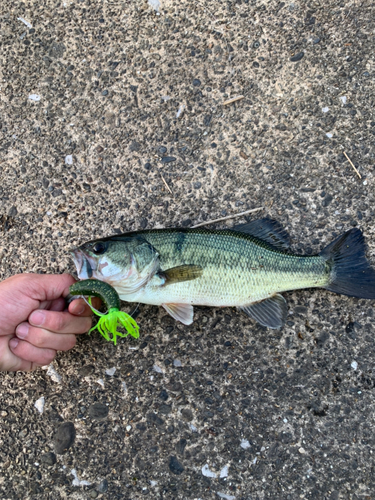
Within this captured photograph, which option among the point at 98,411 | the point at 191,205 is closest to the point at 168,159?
the point at 191,205

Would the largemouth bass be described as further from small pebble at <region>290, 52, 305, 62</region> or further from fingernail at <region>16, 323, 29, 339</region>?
small pebble at <region>290, 52, 305, 62</region>

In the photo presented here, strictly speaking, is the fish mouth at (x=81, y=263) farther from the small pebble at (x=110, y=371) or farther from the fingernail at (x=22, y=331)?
the small pebble at (x=110, y=371)

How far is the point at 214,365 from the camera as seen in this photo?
9.23ft

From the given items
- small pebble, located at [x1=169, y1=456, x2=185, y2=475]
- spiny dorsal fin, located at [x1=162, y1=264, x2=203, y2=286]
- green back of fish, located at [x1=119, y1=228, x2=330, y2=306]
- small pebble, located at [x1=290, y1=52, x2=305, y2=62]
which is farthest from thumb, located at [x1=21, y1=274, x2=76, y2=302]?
small pebble, located at [x1=290, y1=52, x2=305, y2=62]

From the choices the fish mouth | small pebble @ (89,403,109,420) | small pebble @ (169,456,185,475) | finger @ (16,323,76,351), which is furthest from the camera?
small pebble @ (89,403,109,420)

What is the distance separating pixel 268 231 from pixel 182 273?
2.57ft

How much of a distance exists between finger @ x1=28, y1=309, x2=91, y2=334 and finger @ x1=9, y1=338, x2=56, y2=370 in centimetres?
20

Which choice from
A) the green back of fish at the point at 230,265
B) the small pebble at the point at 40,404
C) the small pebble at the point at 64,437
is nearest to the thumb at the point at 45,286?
the green back of fish at the point at 230,265

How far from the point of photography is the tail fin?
2646 millimetres

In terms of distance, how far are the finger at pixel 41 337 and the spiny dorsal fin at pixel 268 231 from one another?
1528 millimetres

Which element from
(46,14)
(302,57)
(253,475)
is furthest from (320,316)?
(46,14)

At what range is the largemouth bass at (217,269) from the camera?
2.52m

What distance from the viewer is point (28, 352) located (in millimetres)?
2621

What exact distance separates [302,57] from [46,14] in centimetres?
232
